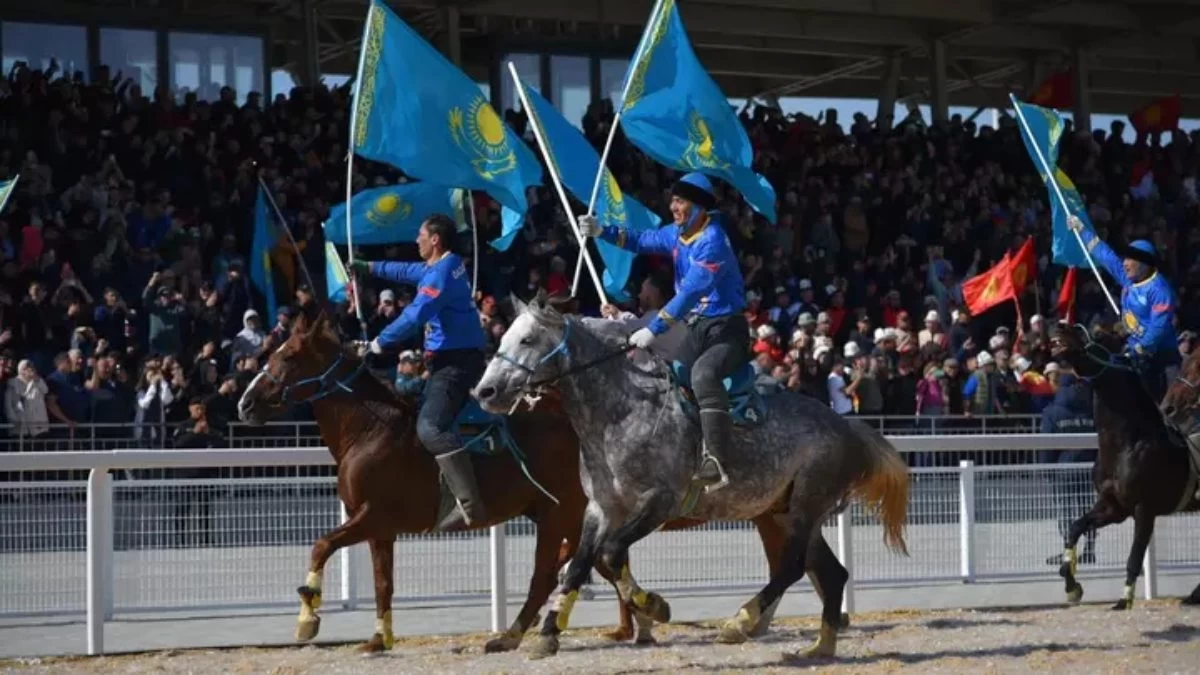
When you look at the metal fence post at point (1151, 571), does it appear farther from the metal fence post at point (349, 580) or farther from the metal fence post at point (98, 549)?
the metal fence post at point (98, 549)

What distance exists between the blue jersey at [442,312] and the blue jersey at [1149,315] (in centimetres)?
517

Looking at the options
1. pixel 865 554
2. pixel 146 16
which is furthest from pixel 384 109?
pixel 146 16

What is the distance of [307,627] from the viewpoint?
36.9 ft

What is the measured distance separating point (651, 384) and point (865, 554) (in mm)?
3819

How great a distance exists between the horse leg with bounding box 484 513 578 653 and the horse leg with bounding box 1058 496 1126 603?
3.96 m

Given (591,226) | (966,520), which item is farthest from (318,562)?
(966,520)

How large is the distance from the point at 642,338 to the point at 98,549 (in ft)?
11.4

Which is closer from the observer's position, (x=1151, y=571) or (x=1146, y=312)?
(x=1146, y=312)

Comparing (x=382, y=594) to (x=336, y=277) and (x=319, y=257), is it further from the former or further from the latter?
(x=319, y=257)

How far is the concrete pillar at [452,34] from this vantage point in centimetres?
3028

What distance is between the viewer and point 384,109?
1402cm

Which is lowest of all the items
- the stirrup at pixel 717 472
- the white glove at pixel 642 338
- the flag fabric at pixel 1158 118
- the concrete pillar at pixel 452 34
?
the stirrup at pixel 717 472

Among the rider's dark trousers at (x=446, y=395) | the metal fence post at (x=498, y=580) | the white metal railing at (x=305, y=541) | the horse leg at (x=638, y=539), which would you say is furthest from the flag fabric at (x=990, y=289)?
the horse leg at (x=638, y=539)

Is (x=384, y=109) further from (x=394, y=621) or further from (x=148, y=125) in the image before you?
(x=148, y=125)
